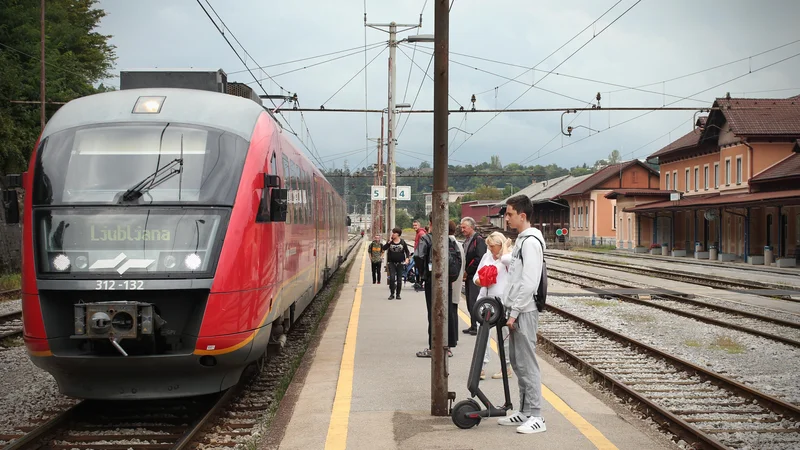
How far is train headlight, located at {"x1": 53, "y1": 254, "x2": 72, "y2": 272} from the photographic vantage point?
6.73 meters

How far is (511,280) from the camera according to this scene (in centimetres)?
615

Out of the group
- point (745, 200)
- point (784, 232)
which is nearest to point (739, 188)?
point (784, 232)

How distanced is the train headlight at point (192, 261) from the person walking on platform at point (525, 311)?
2.64 m

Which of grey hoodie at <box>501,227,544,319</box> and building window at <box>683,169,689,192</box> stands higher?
building window at <box>683,169,689,192</box>

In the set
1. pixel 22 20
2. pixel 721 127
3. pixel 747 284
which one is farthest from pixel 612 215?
pixel 22 20

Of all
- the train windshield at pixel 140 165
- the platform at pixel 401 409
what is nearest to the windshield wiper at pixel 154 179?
the train windshield at pixel 140 165

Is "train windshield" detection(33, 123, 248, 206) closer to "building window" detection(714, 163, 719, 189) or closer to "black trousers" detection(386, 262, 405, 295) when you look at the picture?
"black trousers" detection(386, 262, 405, 295)

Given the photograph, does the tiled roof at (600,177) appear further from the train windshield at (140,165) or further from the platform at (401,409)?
the train windshield at (140,165)

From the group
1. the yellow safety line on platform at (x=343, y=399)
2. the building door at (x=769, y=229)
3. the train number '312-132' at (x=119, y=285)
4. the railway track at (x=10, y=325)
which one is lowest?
the railway track at (x=10, y=325)

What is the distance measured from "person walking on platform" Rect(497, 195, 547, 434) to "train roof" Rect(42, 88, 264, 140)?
2.91m

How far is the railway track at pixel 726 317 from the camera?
12828mm

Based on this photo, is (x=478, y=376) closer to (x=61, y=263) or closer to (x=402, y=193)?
(x=61, y=263)

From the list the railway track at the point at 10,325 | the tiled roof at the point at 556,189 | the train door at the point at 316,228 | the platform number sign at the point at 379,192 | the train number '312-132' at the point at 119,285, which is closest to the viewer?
the train number '312-132' at the point at 119,285

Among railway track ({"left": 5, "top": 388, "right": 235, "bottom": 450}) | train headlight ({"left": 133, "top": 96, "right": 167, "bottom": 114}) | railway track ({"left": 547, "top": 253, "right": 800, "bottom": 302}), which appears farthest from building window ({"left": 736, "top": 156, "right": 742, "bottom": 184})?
train headlight ({"left": 133, "top": 96, "right": 167, "bottom": 114})
